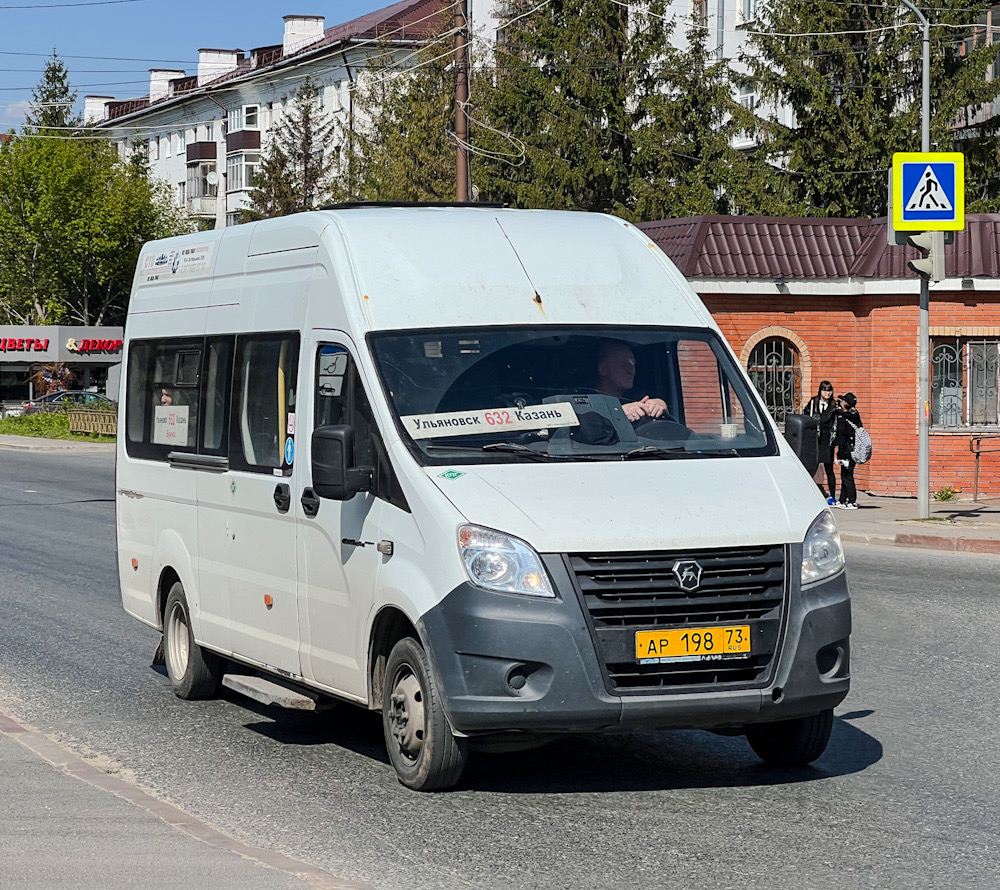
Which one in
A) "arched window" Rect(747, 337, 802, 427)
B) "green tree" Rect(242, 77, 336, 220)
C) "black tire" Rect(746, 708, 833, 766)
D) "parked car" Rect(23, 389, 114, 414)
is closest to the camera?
"black tire" Rect(746, 708, 833, 766)

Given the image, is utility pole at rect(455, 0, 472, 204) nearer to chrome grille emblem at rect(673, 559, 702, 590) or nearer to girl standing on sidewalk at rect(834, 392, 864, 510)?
girl standing on sidewalk at rect(834, 392, 864, 510)

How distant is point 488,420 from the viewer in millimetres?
7180

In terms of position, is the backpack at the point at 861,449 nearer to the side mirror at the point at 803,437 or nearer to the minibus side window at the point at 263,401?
the side mirror at the point at 803,437

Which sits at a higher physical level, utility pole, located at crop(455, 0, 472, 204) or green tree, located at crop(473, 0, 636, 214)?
green tree, located at crop(473, 0, 636, 214)

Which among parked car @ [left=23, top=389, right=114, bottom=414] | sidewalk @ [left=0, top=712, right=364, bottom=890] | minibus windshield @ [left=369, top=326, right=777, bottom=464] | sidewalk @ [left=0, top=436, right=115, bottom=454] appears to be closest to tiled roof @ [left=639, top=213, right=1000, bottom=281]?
minibus windshield @ [left=369, top=326, right=777, bottom=464]

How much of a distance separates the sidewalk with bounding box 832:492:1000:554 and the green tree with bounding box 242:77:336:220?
142ft

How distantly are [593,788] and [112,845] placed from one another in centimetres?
213

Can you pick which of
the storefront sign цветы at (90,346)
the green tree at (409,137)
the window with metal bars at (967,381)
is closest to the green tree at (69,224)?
the storefront sign цветы at (90,346)

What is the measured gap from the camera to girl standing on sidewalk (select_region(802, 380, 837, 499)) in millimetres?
23062

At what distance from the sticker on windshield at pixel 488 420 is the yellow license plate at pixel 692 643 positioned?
44.2 inches

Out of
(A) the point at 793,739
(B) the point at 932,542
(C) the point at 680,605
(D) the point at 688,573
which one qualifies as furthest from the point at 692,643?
(B) the point at 932,542

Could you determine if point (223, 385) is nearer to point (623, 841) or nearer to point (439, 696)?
point (439, 696)

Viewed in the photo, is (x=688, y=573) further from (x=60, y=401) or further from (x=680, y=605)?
(x=60, y=401)

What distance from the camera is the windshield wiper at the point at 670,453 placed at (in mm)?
7152
